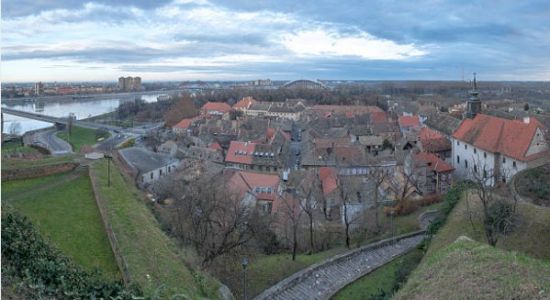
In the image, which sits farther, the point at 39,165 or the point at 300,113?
the point at 300,113

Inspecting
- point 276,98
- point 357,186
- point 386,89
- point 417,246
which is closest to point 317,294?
point 417,246

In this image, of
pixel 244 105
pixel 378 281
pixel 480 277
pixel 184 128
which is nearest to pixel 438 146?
pixel 378 281

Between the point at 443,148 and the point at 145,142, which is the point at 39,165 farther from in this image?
the point at 145,142

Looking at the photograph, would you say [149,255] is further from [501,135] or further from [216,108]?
[216,108]

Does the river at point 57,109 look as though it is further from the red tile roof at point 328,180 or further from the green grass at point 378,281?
the green grass at point 378,281

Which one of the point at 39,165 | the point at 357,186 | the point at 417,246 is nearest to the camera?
the point at 39,165
